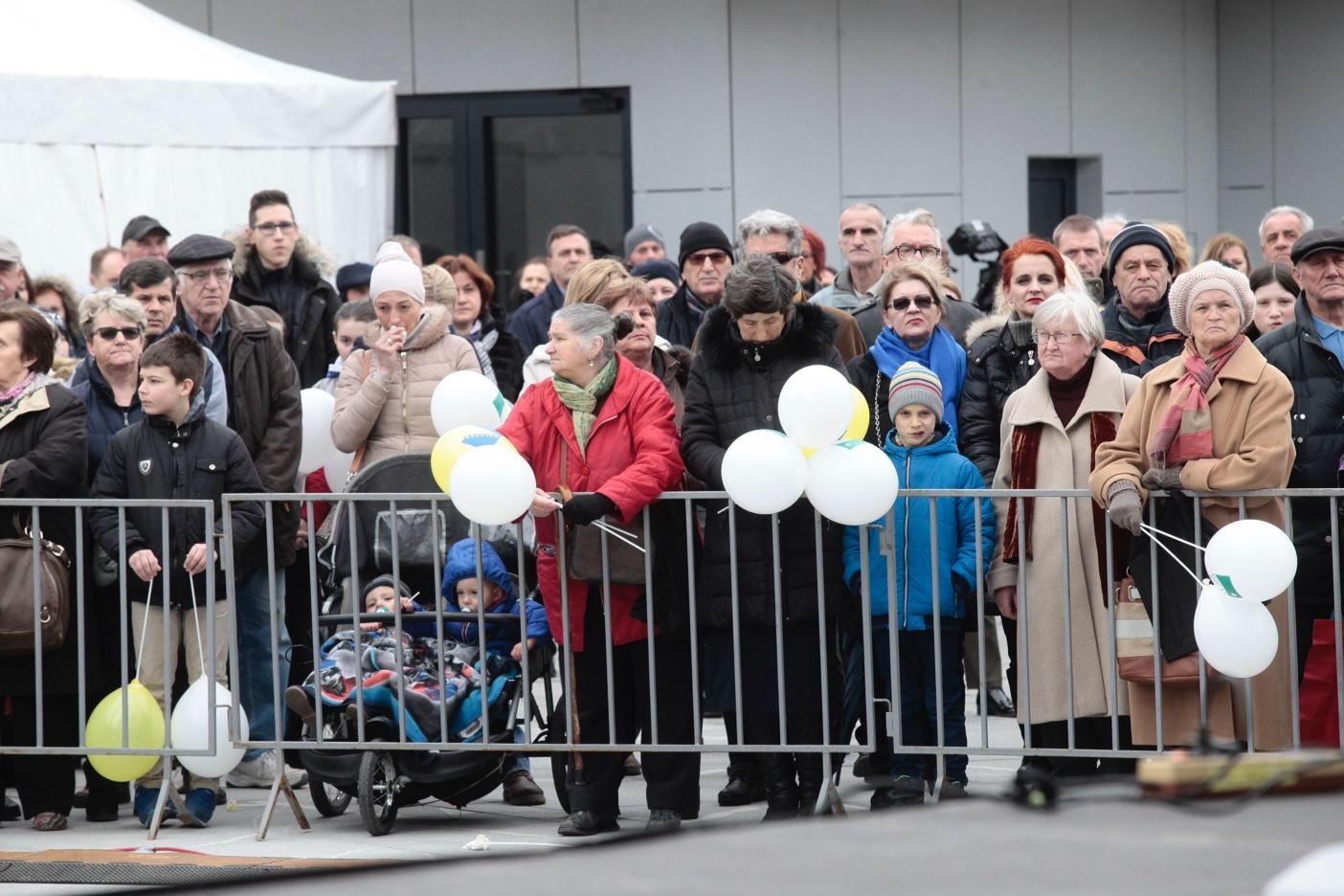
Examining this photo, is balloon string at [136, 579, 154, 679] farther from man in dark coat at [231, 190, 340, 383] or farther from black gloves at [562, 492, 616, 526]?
man in dark coat at [231, 190, 340, 383]

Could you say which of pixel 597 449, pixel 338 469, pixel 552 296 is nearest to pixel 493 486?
pixel 597 449

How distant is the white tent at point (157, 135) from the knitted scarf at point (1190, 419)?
6.80 meters

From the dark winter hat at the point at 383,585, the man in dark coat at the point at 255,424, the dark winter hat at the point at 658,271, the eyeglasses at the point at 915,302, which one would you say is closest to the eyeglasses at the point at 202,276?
the man in dark coat at the point at 255,424

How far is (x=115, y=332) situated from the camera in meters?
7.98

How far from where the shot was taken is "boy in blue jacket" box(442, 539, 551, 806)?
7.44m

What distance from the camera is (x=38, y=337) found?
7.95 metres

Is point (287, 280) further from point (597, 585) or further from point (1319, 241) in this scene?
point (1319, 241)

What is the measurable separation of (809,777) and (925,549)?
39.0 inches

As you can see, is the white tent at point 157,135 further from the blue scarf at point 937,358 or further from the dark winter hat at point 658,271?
the blue scarf at point 937,358

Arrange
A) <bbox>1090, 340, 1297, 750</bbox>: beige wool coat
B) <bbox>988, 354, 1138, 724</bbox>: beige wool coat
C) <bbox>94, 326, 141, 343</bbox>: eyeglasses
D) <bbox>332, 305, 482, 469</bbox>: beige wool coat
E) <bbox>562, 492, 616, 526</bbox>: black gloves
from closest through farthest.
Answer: <bbox>1090, 340, 1297, 750</bbox>: beige wool coat < <bbox>562, 492, 616, 526</bbox>: black gloves < <bbox>988, 354, 1138, 724</bbox>: beige wool coat < <bbox>94, 326, 141, 343</bbox>: eyeglasses < <bbox>332, 305, 482, 469</bbox>: beige wool coat

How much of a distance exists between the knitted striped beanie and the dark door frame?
29.7 feet

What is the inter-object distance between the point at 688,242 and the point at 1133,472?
2902mm

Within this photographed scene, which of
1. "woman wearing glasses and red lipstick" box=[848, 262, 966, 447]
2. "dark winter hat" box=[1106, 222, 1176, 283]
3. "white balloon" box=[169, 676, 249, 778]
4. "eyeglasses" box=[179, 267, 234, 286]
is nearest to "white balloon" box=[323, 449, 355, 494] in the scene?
"eyeglasses" box=[179, 267, 234, 286]

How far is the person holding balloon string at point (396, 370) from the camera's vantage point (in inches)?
328
